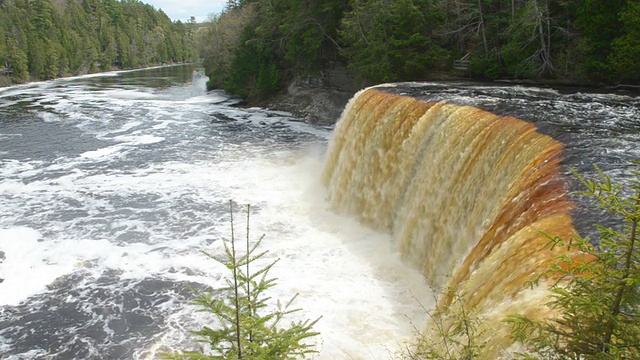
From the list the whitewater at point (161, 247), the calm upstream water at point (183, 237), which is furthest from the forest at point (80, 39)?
the calm upstream water at point (183, 237)

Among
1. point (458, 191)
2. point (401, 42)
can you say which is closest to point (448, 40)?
point (401, 42)

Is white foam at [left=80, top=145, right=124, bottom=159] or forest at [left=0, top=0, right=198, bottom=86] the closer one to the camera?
white foam at [left=80, top=145, right=124, bottom=159]

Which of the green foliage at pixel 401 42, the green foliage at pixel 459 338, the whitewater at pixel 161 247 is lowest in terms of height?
the whitewater at pixel 161 247

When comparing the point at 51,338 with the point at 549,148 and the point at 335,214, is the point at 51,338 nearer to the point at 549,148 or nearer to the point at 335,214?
the point at 335,214

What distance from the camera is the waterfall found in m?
4.71

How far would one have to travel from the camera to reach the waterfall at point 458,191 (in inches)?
185

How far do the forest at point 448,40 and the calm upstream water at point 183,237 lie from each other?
382 cm

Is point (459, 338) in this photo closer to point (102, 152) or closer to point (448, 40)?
point (102, 152)

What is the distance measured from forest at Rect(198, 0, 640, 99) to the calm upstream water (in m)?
3.82

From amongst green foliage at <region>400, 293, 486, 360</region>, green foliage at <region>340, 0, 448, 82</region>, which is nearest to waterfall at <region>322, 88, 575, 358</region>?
green foliage at <region>400, 293, 486, 360</region>

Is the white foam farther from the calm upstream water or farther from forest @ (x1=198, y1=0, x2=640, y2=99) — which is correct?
forest @ (x1=198, y1=0, x2=640, y2=99)

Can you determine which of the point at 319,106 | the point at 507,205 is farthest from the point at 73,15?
the point at 507,205

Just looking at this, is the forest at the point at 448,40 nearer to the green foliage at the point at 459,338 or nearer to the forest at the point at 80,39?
the green foliage at the point at 459,338

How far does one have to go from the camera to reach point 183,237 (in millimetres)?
11367
